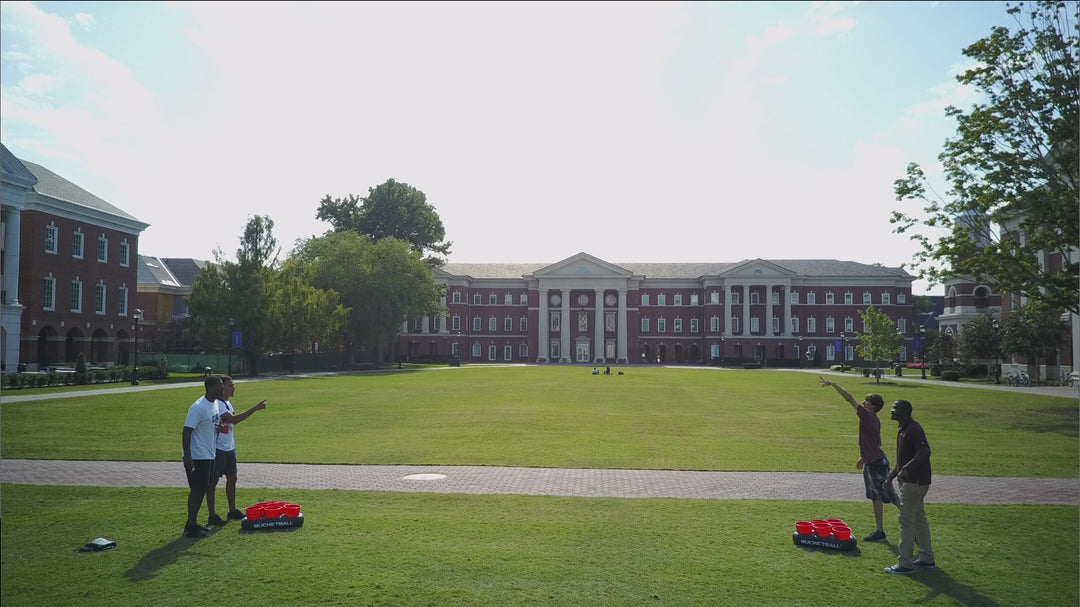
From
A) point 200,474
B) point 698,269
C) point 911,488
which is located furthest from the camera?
point 698,269

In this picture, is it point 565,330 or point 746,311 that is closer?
point 746,311

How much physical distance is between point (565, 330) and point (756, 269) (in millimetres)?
28389

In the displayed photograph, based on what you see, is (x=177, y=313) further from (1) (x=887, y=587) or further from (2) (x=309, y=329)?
(1) (x=887, y=587)

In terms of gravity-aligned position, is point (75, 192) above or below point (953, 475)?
above

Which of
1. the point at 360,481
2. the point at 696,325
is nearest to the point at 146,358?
the point at 360,481

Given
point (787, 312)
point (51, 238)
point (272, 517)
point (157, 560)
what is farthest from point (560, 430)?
point (787, 312)

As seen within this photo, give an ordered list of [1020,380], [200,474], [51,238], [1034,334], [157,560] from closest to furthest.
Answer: [157,560], [200,474], [1034,334], [1020,380], [51,238]

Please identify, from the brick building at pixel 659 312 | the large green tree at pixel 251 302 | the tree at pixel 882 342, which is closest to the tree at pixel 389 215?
the brick building at pixel 659 312

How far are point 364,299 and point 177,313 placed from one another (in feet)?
100

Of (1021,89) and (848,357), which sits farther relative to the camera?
(848,357)

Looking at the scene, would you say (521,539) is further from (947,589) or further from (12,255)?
(12,255)

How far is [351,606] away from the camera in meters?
7.02

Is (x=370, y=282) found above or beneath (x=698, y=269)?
beneath

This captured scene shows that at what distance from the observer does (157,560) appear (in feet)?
27.4
